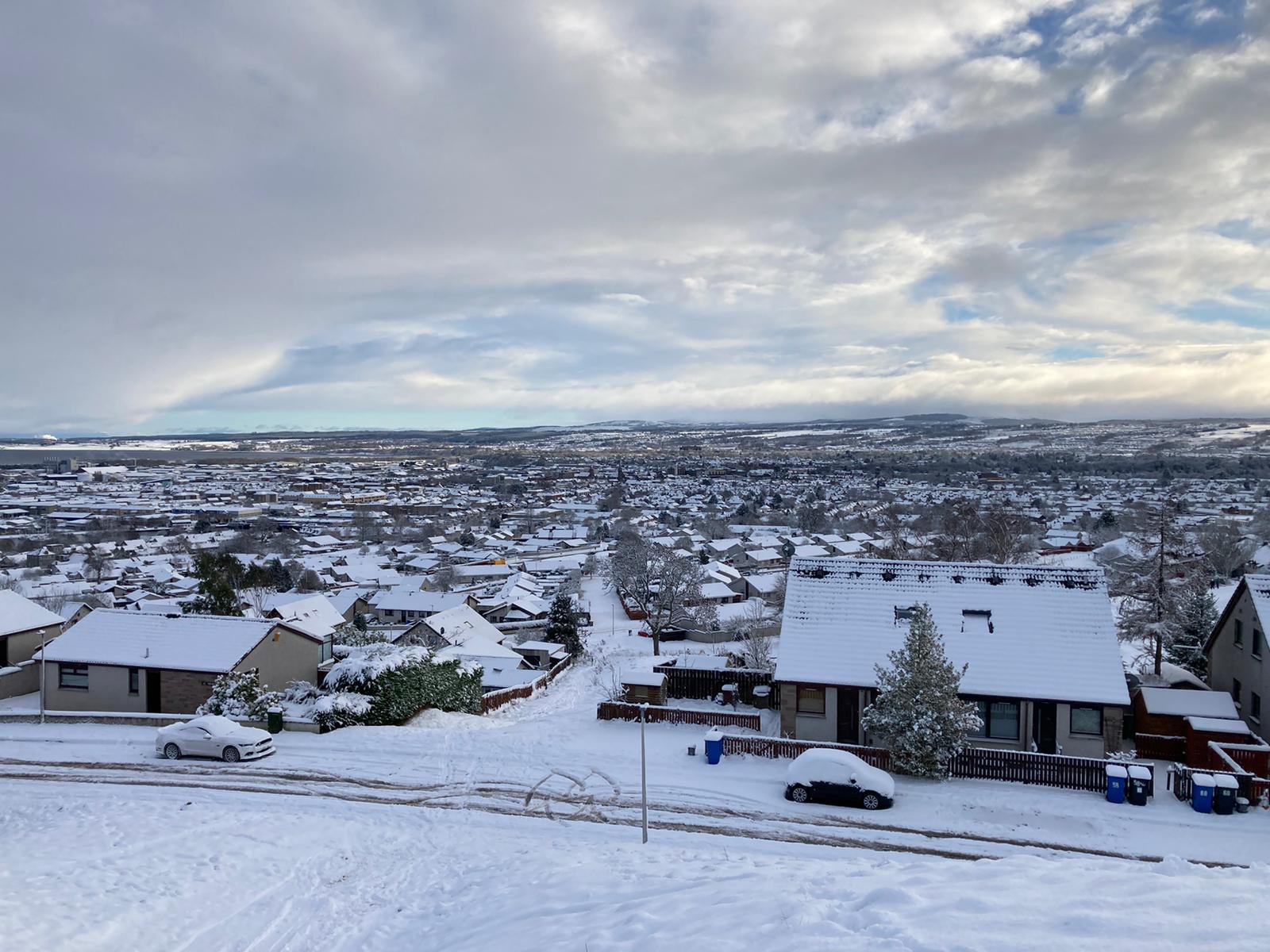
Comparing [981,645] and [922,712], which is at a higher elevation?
[981,645]

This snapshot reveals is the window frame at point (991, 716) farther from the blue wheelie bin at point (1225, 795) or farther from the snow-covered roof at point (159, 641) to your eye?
the snow-covered roof at point (159, 641)

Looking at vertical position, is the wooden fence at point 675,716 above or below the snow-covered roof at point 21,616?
below

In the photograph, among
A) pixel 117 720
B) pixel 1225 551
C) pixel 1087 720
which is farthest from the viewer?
pixel 1225 551

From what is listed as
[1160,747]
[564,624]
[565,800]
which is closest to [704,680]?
[565,800]

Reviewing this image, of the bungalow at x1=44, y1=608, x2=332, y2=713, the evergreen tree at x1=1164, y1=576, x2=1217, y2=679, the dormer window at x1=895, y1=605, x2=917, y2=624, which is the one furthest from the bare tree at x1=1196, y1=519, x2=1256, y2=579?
the bungalow at x1=44, y1=608, x2=332, y2=713

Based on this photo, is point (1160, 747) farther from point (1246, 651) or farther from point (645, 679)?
point (645, 679)

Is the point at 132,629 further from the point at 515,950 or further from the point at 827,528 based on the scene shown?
the point at 827,528

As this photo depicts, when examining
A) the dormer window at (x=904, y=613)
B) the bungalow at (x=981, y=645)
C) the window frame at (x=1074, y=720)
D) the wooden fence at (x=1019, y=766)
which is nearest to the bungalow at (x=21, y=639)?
the bungalow at (x=981, y=645)
